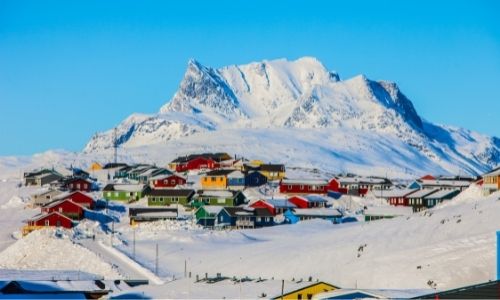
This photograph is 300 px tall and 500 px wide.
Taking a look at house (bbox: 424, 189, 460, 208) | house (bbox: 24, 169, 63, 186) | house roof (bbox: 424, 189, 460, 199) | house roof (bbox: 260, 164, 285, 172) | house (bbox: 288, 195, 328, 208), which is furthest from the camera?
house roof (bbox: 260, 164, 285, 172)

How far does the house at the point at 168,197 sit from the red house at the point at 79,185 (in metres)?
9.39

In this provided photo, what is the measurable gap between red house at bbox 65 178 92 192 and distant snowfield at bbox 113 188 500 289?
2572 centimetres

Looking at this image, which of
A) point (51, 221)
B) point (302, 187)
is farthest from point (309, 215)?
point (51, 221)

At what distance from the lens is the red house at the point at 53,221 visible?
78.4 metres

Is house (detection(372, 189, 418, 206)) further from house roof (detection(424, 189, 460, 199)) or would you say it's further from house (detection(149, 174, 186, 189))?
house (detection(149, 174, 186, 189))

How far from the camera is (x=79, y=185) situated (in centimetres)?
9900

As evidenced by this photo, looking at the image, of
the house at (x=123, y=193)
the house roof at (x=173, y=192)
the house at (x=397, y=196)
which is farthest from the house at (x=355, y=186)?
the house at (x=123, y=193)

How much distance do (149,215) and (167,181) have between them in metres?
24.2

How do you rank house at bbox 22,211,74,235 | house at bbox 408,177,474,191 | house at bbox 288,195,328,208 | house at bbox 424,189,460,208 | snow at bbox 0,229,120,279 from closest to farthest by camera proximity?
snow at bbox 0,229,120,279
house at bbox 22,211,74,235
house at bbox 424,189,460,208
house at bbox 288,195,328,208
house at bbox 408,177,474,191

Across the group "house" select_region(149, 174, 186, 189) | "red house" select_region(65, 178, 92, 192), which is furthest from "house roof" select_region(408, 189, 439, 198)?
"red house" select_region(65, 178, 92, 192)

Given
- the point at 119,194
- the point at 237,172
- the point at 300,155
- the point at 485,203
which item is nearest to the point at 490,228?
the point at 485,203

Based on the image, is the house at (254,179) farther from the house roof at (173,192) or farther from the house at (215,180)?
the house roof at (173,192)

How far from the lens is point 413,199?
91375mm

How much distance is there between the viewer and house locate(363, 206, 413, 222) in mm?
80688
